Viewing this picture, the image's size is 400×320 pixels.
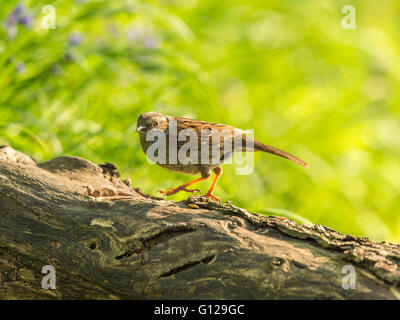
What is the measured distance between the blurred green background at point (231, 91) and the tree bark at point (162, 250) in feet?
2.96

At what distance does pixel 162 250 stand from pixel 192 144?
1.00m

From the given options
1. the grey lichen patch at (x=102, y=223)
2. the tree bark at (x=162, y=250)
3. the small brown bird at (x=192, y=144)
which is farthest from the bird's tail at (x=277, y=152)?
the grey lichen patch at (x=102, y=223)

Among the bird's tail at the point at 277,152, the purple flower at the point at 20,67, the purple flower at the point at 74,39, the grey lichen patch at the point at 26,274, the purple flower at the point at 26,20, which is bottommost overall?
the grey lichen patch at the point at 26,274

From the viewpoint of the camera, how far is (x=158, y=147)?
337cm

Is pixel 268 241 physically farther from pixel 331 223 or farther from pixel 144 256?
pixel 331 223

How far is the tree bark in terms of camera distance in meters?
2.31

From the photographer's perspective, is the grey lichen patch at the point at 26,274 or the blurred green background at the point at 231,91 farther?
the blurred green background at the point at 231,91

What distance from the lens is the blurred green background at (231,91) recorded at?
4605mm

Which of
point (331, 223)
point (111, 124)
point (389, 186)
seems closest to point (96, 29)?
point (111, 124)

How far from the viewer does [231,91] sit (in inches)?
293

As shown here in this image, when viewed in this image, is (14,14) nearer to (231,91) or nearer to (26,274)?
(26,274)

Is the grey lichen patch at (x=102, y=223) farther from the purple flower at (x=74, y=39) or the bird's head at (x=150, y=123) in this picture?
the purple flower at (x=74, y=39)

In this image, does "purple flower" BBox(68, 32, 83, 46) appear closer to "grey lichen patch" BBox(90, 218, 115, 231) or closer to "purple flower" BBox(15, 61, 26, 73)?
"purple flower" BBox(15, 61, 26, 73)

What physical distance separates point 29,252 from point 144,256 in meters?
0.58
